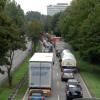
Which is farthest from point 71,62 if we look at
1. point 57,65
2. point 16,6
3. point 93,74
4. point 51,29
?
point 51,29

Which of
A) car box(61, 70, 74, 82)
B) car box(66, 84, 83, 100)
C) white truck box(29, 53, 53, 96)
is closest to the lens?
car box(66, 84, 83, 100)

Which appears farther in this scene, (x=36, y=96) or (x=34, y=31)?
(x=34, y=31)

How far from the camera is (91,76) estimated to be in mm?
57250

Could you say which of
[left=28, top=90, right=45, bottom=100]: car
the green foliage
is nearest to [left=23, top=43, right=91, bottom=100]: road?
[left=28, top=90, right=45, bottom=100]: car

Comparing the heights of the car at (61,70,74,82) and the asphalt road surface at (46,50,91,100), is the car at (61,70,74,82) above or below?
above

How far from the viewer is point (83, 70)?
64.6 metres

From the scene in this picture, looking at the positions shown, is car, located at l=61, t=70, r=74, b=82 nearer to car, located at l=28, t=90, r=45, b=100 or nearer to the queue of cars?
the queue of cars

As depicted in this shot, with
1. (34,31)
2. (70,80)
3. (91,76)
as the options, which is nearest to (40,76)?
(70,80)

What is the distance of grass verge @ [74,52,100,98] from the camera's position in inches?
1746

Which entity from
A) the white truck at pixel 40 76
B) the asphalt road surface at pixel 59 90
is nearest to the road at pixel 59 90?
the asphalt road surface at pixel 59 90

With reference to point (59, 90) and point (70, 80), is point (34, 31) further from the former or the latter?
point (59, 90)

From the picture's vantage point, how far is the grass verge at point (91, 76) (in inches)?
1746

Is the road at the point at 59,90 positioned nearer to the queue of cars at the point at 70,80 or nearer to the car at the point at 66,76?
the car at the point at 66,76

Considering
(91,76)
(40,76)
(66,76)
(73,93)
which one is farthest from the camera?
(91,76)
